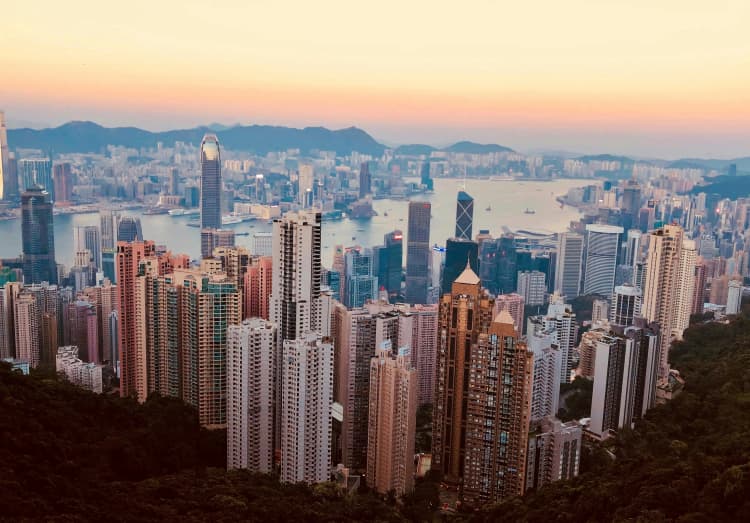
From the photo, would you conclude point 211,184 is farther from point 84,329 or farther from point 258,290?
point 258,290

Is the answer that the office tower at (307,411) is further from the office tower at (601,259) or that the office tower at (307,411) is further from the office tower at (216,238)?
the office tower at (601,259)

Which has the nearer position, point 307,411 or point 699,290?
point 307,411

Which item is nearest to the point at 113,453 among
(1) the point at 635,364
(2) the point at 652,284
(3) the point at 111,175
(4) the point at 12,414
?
(4) the point at 12,414

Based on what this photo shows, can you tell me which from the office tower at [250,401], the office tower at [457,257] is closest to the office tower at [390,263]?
the office tower at [457,257]

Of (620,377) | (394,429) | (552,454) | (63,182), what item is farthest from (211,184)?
(552,454)

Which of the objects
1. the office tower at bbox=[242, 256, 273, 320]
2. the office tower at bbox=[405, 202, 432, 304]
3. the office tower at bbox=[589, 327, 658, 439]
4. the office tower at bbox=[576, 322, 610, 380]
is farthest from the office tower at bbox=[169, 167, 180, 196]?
the office tower at bbox=[589, 327, 658, 439]

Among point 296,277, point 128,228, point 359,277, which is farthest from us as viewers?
point 128,228
